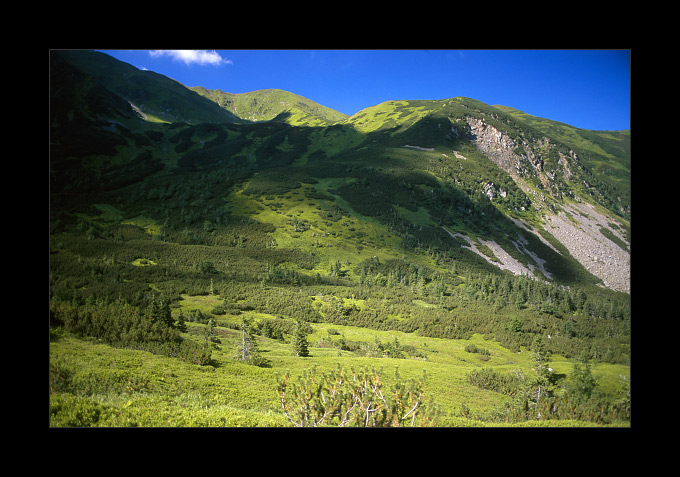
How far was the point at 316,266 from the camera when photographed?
38.9m

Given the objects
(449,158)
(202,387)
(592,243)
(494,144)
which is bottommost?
(202,387)

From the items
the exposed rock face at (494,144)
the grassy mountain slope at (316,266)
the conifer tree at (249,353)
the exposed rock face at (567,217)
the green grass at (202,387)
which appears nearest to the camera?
the green grass at (202,387)

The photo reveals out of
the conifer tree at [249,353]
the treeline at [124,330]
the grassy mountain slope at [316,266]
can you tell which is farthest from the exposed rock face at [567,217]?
the treeline at [124,330]

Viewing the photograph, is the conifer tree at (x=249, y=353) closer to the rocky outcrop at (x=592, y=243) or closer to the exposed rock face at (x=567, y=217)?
the exposed rock face at (x=567, y=217)

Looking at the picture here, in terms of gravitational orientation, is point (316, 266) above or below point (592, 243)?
below

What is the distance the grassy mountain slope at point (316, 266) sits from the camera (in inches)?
354

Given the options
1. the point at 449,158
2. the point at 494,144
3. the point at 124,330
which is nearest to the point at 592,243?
the point at 449,158

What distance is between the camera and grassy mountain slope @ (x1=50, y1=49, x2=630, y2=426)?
899 centimetres

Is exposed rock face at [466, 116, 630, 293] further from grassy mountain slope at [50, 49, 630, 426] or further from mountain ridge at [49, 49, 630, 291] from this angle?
grassy mountain slope at [50, 49, 630, 426]

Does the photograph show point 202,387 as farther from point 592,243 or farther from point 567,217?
point 567,217
